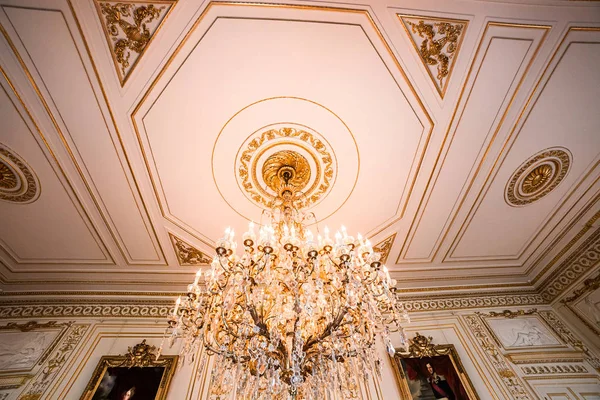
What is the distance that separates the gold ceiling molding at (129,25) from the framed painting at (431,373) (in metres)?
4.97

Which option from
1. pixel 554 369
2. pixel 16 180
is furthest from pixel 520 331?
pixel 16 180

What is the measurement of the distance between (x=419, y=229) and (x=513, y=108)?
2013 millimetres

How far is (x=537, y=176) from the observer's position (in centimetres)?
383

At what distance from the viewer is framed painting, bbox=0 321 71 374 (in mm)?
3775

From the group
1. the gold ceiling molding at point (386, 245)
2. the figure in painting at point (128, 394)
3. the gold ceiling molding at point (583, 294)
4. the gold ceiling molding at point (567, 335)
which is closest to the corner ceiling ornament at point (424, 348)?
the gold ceiling molding at point (386, 245)

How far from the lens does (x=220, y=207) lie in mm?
3895

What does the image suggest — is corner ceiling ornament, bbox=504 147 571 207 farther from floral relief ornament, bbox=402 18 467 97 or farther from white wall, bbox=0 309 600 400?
white wall, bbox=0 309 600 400

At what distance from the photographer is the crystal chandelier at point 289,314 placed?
2250 mm

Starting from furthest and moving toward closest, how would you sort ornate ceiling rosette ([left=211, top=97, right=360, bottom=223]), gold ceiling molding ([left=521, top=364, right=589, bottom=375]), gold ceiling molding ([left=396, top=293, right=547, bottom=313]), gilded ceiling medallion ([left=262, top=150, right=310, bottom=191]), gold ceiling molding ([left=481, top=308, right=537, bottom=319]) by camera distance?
gold ceiling molding ([left=396, top=293, right=547, bottom=313]) < gold ceiling molding ([left=481, top=308, right=537, bottom=319]) < gold ceiling molding ([left=521, top=364, right=589, bottom=375]) < gilded ceiling medallion ([left=262, top=150, right=310, bottom=191]) < ornate ceiling rosette ([left=211, top=97, right=360, bottom=223])

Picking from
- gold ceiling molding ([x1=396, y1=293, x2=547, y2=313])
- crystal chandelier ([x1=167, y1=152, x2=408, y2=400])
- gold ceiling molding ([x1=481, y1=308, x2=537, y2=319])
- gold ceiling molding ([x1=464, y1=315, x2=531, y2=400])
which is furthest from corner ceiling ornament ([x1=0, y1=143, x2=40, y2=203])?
gold ceiling molding ([x1=481, y1=308, x2=537, y2=319])

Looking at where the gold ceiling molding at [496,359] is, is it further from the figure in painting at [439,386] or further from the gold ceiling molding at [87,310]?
the gold ceiling molding at [87,310]

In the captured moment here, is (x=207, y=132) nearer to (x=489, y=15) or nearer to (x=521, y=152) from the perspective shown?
(x=489, y=15)

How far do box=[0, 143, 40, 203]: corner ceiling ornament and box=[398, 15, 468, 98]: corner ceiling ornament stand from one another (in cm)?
459

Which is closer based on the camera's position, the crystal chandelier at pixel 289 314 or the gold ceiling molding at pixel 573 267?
the crystal chandelier at pixel 289 314
